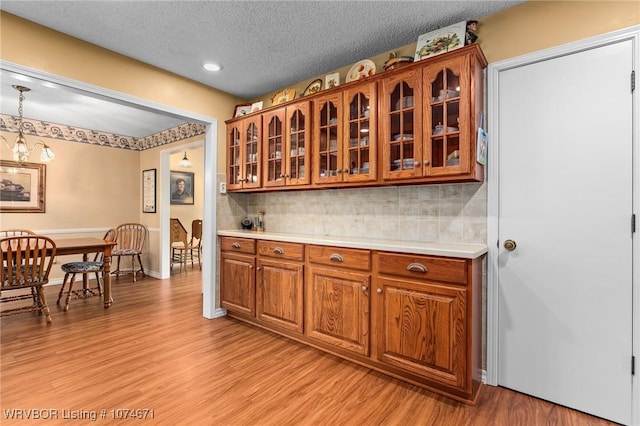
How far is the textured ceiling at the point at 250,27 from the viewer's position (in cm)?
200

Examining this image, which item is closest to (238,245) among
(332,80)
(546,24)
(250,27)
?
(332,80)

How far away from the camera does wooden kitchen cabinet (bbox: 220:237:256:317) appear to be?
9.79ft

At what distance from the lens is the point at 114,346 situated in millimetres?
2596

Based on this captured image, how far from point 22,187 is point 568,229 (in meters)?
6.48

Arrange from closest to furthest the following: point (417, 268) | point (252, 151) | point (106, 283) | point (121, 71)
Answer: point (417, 268)
point (121, 71)
point (252, 151)
point (106, 283)

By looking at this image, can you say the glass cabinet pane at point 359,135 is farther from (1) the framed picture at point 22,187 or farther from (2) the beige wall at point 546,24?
(1) the framed picture at point 22,187

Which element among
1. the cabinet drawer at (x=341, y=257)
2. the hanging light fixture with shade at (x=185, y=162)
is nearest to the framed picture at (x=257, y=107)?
the cabinet drawer at (x=341, y=257)

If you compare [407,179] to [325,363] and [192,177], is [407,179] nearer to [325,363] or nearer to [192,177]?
[325,363]

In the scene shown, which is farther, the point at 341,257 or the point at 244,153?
the point at 244,153

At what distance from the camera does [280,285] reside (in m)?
2.72

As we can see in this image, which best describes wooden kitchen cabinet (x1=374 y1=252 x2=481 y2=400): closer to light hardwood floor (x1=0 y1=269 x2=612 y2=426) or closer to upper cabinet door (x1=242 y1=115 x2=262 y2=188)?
light hardwood floor (x1=0 y1=269 x2=612 y2=426)

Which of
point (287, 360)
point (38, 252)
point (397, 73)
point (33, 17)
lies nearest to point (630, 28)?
point (397, 73)

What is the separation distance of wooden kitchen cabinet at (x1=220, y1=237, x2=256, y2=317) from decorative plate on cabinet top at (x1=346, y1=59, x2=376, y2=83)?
5.81 ft

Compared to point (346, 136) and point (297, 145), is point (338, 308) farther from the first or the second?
point (297, 145)
